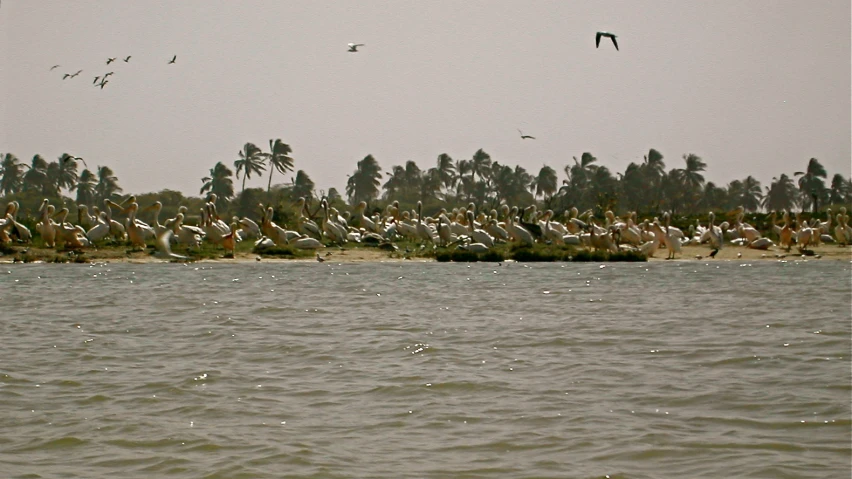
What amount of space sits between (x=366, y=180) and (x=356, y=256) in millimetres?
63106

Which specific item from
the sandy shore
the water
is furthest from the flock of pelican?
the water

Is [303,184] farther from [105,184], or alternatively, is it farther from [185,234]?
[185,234]

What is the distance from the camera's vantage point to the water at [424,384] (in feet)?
21.4

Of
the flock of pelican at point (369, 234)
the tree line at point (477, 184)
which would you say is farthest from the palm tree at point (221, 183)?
the flock of pelican at point (369, 234)

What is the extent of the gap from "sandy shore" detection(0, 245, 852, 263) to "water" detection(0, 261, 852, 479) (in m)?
6.46

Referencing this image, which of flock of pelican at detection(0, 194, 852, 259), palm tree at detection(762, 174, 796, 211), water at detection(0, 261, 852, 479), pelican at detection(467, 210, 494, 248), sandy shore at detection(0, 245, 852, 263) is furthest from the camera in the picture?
palm tree at detection(762, 174, 796, 211)

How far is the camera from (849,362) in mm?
10086

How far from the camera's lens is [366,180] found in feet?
289

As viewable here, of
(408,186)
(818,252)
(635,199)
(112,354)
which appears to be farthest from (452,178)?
(112,354)

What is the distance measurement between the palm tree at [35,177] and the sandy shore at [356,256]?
5873 centimetres

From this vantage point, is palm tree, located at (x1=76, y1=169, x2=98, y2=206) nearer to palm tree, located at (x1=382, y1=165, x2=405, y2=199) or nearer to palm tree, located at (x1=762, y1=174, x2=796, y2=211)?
palm tree, located at (x1=382, y1=165, x2=405, y2=199)

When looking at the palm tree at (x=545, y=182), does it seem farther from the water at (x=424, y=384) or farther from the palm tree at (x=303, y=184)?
the water at (x=424, y=384)

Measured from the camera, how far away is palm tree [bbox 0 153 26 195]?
86.1 meters

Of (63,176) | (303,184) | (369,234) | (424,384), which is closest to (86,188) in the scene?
(63,176)
